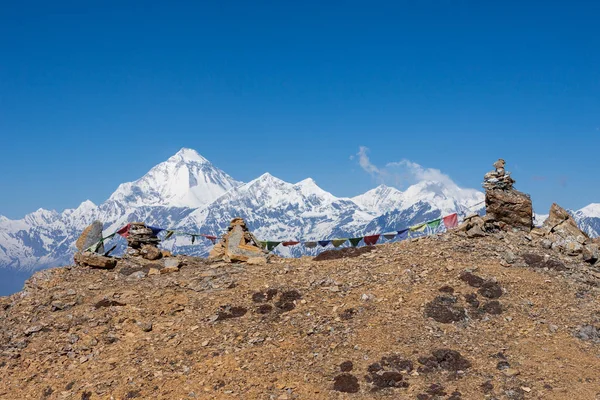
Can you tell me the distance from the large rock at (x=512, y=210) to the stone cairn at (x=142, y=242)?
83.7 feet

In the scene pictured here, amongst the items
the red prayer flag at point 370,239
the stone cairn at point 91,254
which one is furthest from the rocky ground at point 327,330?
the red prayer flag at point 370,239

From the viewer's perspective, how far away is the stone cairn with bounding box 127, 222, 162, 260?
3997cm

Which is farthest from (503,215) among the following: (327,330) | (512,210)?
(327,330)

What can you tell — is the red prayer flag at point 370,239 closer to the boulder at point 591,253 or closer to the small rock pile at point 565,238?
the small rock pile at point 565,238

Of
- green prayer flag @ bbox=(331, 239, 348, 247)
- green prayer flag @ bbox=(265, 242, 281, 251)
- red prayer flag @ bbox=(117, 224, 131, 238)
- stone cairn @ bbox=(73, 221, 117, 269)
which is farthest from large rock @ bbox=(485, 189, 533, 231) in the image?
red prayer flag @ bbox=(117, 224, 131, 238)

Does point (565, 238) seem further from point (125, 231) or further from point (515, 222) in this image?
point (125, 231)

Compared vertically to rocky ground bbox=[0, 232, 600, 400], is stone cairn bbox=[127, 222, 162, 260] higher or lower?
higher

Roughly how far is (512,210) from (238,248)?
793 inches

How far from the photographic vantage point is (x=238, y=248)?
39.0 meters

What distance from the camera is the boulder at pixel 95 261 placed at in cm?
3653

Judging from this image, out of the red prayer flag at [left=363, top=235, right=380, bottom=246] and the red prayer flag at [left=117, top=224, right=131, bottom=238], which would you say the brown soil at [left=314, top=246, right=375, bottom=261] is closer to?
the red prayer flag at [left=363, top=235, right=380, bottom=246]

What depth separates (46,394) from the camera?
2327 centimetres

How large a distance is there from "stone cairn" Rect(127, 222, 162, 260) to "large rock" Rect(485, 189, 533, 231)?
25501 mm

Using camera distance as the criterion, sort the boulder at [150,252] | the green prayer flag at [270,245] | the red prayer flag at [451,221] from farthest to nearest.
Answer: the green prayer flag at [270,245], the red prayer flag at [451,221], the boulder at [150,252]
